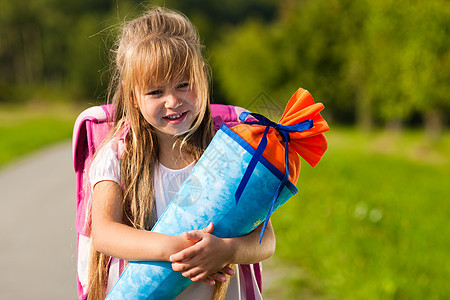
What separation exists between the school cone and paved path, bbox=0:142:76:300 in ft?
Answer: 2.80

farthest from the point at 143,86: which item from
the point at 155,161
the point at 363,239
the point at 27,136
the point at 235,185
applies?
the point at 27,136

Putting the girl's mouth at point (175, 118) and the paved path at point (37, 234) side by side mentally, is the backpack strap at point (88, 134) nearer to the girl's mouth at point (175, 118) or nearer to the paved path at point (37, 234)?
the girl's mouth at point (175, 118)

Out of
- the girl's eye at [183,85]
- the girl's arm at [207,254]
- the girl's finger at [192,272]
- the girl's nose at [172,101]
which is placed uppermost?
the girl's eye at [183,85]

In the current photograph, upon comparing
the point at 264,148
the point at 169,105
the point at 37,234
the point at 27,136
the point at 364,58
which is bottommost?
the point at 27,136

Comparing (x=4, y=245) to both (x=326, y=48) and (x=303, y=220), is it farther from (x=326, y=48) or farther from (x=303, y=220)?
(x=326, y=48)

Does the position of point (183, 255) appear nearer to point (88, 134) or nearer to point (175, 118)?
point (175, 118)

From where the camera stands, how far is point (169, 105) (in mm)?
1825

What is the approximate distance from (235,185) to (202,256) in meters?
0.23

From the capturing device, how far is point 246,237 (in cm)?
185

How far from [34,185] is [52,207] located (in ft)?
6.03

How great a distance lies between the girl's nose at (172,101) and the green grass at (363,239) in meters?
2.86

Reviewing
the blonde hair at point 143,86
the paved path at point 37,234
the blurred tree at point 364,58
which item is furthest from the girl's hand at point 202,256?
the blurred tree at point 364,58

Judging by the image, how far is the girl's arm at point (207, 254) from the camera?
172 centimetres

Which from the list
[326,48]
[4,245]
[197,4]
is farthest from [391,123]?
[197,4]
